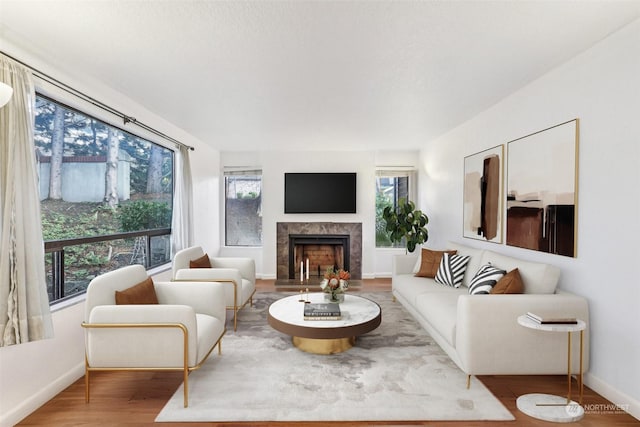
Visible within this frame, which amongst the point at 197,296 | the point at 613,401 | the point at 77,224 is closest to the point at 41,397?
the point at 197,296

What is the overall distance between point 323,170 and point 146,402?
5018mm

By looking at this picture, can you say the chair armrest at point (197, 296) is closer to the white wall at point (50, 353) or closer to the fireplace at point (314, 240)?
the white wall at point (50, 353)

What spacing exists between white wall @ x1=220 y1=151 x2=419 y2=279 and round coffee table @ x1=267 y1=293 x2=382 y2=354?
310 cm

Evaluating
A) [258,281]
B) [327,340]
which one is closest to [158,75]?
[327,340]

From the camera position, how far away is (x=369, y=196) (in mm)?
6730

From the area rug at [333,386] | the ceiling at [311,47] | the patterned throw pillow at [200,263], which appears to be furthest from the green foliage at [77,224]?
the area rug at [333,386]

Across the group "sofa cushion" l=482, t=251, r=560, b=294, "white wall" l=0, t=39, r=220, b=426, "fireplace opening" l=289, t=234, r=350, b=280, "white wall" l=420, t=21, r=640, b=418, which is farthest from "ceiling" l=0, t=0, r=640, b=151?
"fireplace opening" l=289, t=234, r=350, b=280

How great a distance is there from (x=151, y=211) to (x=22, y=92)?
97.2 inches

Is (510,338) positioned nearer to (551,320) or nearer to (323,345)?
(551,320)

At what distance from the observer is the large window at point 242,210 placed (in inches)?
275

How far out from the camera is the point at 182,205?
4.89m

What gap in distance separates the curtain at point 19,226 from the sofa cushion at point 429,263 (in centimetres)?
399

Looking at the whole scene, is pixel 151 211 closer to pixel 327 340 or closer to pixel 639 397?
pixel 327 340

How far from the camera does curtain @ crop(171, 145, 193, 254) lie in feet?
15.8
